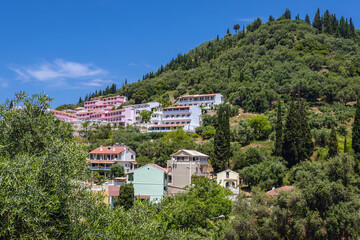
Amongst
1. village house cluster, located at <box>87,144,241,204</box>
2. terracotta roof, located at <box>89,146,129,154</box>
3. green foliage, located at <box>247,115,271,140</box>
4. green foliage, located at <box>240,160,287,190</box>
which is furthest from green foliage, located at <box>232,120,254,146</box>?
terracotta roof, located at <box>89,146,129,154</box>

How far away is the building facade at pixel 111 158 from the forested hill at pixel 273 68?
34.8m

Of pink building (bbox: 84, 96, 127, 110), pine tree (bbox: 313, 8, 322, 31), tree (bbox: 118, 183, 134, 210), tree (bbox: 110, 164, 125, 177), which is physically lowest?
tree (bbox: 118, 183, 134, 210)

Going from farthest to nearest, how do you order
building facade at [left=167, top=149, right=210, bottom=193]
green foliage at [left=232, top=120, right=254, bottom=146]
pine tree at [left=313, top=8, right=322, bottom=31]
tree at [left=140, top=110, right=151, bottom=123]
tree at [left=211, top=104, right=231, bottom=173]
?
1. pine tree at [left=313, top=8, right=322, bottom=31]
2. tree at [left=140, top=110, right=151, bottom=123]
3. green foliage at [left=232, top=120, right=254, bottom=146]
4. tree at [left=211, top=104, right=231, bottom=173]
5. building facade at [left=167, top=149, right=210, bottom=193]

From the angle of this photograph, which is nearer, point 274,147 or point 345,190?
point 345,190

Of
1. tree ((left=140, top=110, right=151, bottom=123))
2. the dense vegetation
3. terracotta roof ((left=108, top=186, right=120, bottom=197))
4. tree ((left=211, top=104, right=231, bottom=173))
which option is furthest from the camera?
tree ((left=140, top=110, right=151, bottom=123))

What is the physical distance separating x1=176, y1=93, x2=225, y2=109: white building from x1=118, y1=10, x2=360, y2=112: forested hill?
327 cm

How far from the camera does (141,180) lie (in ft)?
142

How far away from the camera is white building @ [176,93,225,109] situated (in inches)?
3625

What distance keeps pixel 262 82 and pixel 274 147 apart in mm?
37286

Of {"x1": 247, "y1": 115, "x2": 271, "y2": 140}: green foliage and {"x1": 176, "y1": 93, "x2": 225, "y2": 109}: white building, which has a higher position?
{"x1": 176, "y1": 93, "x2": 225, "y2": 109}: white building

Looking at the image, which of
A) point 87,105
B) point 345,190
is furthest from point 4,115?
point 87,105

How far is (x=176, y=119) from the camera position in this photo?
86.2 metres

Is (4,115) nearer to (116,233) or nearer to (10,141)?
(10,141)

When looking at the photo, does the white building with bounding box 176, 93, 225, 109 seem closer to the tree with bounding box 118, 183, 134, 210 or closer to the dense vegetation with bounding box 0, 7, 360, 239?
the dense vegetation with bounding box 0, 7, 360, 239
